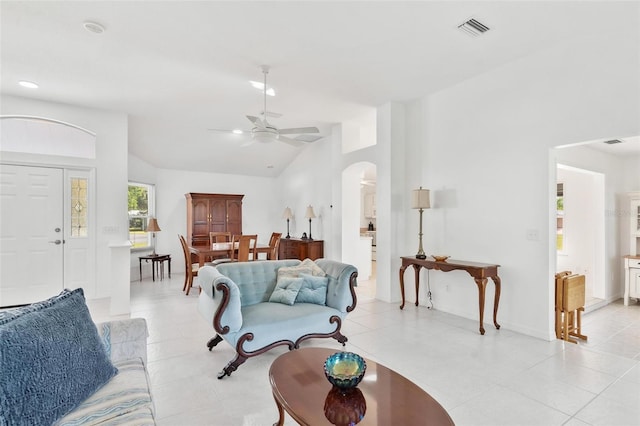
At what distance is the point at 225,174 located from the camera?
8727mm

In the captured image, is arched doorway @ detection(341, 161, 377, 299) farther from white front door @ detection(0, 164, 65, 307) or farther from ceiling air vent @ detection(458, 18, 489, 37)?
white front door @ detection(0, 164, 65, 307)

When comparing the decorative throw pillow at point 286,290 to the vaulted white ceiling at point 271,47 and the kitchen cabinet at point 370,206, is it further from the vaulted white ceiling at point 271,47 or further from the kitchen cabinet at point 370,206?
the kitchen cabinet at point 370,206

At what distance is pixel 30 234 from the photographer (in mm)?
4848

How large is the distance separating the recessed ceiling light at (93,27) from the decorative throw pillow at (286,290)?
2981 millimetres

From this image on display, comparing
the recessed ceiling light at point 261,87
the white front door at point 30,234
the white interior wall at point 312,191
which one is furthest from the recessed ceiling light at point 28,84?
the white interior wall at point 312,191

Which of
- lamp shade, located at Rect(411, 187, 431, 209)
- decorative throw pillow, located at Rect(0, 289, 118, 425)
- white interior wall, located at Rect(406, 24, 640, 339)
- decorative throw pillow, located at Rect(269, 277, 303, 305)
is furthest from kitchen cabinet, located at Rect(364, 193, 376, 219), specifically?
decorative throw pillow, located at Rect(0, 289, 118, 425)

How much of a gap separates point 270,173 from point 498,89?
6.33 metres

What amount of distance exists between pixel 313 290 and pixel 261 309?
1.94 ft

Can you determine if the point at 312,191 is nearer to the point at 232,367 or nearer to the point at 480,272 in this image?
the point at 480,272

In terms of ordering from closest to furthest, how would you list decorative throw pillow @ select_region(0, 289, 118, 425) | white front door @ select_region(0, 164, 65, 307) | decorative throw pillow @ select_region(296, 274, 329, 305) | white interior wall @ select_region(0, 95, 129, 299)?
decorative throw pillow @ select_region(0, 289, 118, 425)
decorative throw pillow @ select_region(296, 274, 329, 305)
white front door @ select_region(0, 164, 65, 307)
white interior wall @ select_region(0, 95, 129, 299)

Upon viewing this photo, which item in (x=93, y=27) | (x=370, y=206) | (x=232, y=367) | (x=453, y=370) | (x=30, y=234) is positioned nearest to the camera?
(x=232, y=367)

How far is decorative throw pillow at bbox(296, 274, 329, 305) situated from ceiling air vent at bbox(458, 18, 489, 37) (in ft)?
9.35

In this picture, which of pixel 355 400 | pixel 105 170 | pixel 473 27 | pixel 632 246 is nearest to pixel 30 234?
pixel 105 170

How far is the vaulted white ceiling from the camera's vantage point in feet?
9.20
